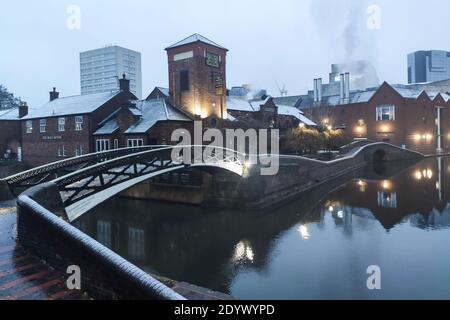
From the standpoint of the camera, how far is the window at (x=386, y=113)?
5662 cm

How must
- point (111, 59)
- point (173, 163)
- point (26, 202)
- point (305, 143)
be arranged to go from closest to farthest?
point (26, 202) < point (173, 163) < point (305, 143) < point (111, 59)

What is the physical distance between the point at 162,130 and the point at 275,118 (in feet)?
75.3

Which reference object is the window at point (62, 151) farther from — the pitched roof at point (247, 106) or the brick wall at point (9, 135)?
the pitched roof at point (247, 106)

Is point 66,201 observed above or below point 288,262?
above

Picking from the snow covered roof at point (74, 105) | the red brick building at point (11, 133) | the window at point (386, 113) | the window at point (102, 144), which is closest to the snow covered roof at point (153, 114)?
the window at point (102, 144)

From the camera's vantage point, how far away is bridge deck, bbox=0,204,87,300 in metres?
5.12

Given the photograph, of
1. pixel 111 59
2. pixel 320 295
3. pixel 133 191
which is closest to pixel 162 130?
pixel 133 191

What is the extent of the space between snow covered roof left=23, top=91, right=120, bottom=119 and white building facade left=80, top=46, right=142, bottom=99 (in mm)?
85310

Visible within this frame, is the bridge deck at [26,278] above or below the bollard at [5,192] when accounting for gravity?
below

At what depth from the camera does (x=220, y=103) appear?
110 feet

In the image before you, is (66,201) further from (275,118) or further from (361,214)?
(275,118)

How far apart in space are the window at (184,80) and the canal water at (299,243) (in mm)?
11964

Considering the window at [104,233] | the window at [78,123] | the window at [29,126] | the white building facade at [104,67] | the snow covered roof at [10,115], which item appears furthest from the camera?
the white building facade at [104,67]

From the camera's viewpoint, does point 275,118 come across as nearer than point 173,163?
No
